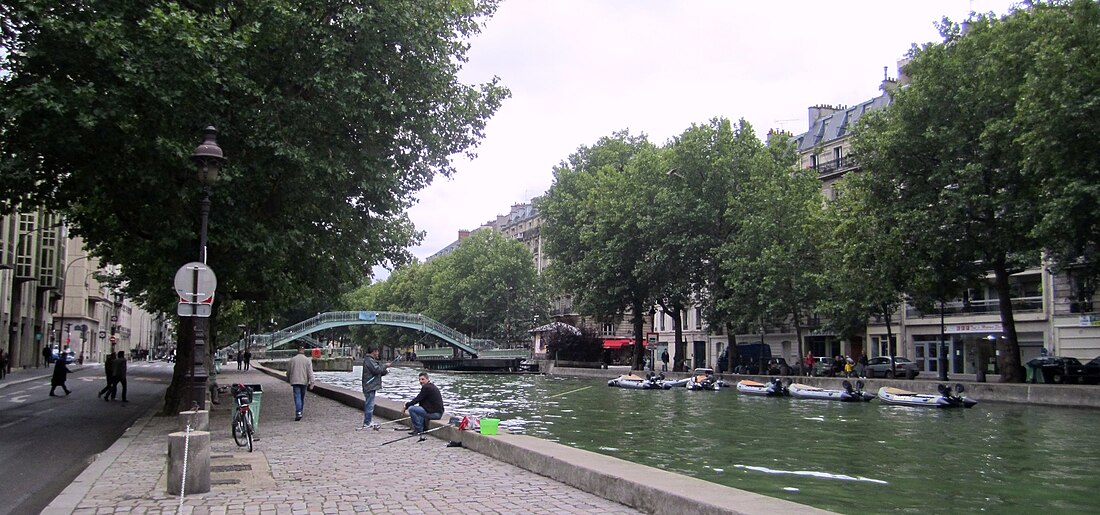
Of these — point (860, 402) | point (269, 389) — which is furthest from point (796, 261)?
point (269, 389)

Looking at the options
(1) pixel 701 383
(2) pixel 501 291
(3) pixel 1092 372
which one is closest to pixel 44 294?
(2) pixel 501 291

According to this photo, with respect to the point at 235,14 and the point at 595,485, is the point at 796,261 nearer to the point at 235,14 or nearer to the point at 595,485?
the point at 235,14

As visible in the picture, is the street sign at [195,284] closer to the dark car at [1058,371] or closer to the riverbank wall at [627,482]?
the riverbank wall at [627,482]

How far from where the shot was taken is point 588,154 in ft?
238

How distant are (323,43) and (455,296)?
276 feet

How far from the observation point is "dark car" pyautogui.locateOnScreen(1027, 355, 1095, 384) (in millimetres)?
36938

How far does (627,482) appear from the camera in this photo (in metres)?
8.55

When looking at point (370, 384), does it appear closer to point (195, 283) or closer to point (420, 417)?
point (420, 417)

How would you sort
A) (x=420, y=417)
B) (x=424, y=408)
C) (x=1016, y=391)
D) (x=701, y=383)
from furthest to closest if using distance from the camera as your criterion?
1. (x=701, y=383)
2. (x=1016, y=391)
3. (x=424, y=408)
4. (x=420, y=417)

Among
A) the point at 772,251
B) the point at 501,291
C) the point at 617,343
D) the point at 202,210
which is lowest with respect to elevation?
the point at 617,343

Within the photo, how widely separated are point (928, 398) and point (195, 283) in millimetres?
27513

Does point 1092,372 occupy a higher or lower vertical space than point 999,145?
lower

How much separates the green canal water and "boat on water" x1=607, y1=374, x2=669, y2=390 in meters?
12.1

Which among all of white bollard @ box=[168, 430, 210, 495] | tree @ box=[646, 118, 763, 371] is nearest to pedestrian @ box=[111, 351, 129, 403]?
white bollard @ box=[168, 430, 210, 495]
